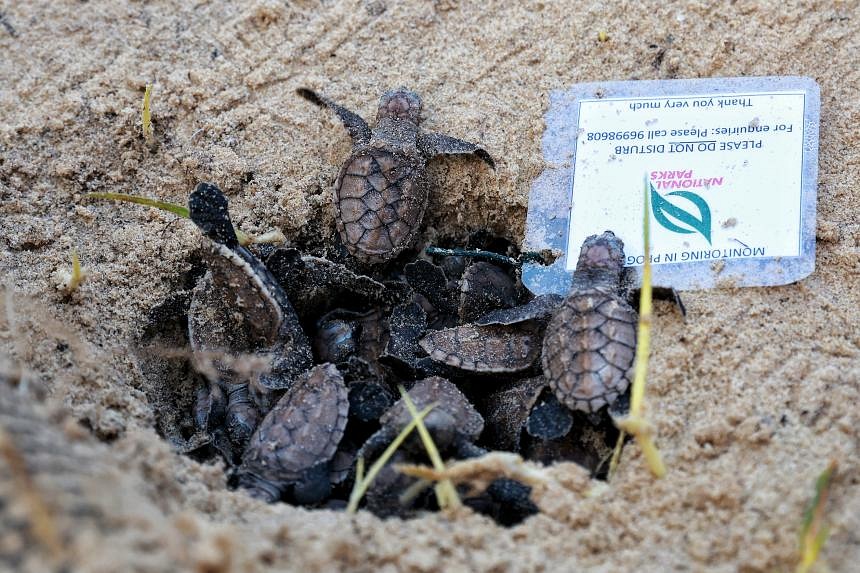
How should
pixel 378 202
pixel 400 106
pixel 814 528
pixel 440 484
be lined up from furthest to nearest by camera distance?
Answer: pixel 400 106
pixel 378 202
pixel 440 484
pixel 814 528

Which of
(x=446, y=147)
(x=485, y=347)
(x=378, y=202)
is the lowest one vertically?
(x=485, y=347)

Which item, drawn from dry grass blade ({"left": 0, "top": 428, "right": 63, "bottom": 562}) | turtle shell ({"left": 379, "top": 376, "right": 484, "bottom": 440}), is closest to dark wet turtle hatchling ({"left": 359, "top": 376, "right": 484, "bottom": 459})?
turtle shell ({"left": 379, "top": 376, "right": 484, "bottom": 440})

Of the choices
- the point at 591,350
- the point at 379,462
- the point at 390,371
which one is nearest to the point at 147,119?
the point at 390,371

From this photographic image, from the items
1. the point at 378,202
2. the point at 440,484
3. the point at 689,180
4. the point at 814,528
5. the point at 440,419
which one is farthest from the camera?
the point at 378,202

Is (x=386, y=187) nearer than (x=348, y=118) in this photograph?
Yes

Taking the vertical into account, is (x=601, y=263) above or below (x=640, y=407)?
above

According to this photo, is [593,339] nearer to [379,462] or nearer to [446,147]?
[379,462]

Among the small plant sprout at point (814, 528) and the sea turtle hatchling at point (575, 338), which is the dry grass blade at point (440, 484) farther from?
the small plant sprout at point (814, 528)
